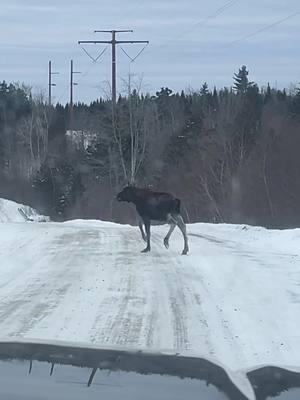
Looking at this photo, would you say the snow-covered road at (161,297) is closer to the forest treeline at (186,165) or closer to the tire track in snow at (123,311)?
the tire track in snow at (123,311)

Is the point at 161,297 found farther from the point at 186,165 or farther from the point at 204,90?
the point at 204,90

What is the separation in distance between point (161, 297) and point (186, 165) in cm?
5371

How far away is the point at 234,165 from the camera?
63.4 meters

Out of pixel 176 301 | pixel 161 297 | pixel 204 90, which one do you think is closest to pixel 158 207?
pixel 161 297

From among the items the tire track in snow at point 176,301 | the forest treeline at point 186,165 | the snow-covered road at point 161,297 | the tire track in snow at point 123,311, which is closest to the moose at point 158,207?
the snow-covered road at point 161,297

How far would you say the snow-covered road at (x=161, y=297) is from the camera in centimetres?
976

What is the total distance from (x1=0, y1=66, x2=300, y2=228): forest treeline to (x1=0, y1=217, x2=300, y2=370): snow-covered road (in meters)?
30.1

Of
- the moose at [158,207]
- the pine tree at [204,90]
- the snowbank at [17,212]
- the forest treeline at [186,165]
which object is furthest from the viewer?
the pine tree at [204,90]

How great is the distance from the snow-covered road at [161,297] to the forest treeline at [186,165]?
98.7ft

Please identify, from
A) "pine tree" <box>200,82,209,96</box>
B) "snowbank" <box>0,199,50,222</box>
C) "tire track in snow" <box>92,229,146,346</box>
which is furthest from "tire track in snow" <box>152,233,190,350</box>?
"pine tree" <box>200,82,209,96</box>

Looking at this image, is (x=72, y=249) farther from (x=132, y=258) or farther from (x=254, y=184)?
(x=254, y=184)

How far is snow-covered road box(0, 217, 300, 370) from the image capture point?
9.76 meters

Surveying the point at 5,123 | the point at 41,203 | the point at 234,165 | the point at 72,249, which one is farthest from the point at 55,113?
the point at 72,249

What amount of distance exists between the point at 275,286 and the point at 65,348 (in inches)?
318
